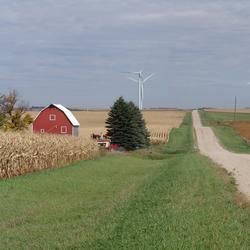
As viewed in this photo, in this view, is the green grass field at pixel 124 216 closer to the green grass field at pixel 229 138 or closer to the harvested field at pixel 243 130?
the green grass field at pixel 229 138

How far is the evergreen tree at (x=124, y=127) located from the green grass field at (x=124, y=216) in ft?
125

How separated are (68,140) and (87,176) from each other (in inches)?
391

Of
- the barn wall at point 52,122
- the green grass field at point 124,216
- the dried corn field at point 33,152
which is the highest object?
the barn wall at point 52,122

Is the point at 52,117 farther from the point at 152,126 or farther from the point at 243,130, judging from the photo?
the point at 152,126

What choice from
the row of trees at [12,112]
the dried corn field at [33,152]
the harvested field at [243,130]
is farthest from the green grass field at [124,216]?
the harvested field at [243,130]

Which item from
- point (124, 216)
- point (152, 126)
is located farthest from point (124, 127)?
point (124, 216)

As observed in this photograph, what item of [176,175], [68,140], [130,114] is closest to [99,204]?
[176,175]

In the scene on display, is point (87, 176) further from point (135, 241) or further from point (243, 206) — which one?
point (135, 241)

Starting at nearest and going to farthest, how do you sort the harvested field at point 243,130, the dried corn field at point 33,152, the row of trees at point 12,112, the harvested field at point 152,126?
the dried corn field at point 33,152, the row of trees at point 12,112, the harvested field at point 243,130, the harvested field at point 152,126

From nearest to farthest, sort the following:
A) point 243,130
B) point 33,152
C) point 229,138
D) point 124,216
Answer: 1. point 124,216
2. point 33,152
3. point 229,138
4. point 243,130

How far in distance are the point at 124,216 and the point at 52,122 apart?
49.3 metres

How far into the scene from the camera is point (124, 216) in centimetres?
1162

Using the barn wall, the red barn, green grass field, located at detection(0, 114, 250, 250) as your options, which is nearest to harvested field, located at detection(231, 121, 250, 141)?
the red barn

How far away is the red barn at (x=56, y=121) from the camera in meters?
59.9
